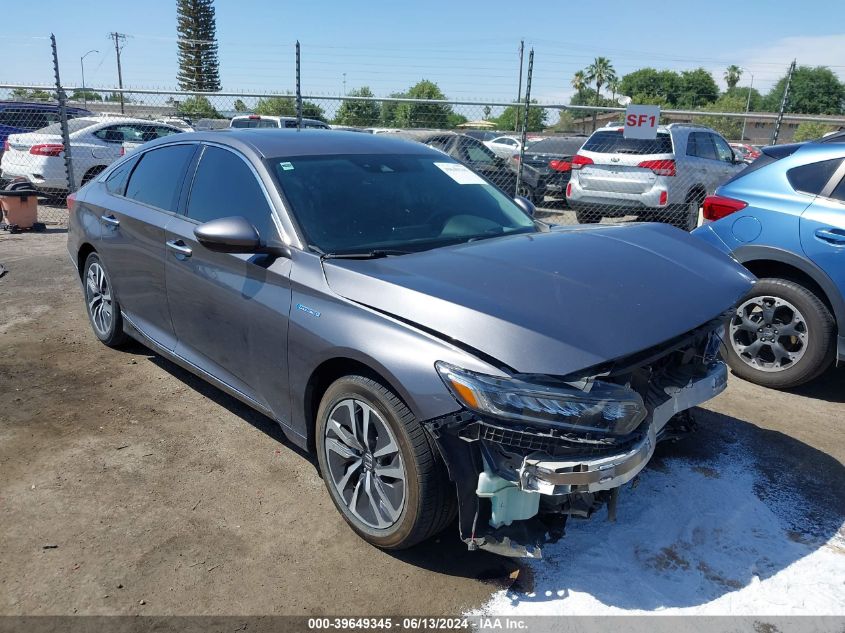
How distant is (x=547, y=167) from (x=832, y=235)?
10412mm

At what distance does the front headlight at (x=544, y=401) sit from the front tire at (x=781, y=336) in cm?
263

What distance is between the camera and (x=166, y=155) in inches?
168

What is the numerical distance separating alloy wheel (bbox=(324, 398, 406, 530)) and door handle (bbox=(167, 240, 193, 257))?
4.81 ft

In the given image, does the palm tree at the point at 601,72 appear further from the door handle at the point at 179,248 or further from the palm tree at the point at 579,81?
the door handle at the point at 179,248

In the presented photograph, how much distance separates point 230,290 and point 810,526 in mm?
3059

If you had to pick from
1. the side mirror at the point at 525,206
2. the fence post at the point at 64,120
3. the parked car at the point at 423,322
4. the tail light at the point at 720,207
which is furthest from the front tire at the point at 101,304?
the fence post at the point at 64,120

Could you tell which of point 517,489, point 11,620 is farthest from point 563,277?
point 11,620

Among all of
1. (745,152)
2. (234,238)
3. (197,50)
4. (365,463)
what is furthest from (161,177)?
(197,50)

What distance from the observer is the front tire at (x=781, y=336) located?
441 centimetres

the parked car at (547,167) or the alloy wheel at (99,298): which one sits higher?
the parked car at (547,167)

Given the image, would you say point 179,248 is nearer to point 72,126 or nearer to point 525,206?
point 525,206

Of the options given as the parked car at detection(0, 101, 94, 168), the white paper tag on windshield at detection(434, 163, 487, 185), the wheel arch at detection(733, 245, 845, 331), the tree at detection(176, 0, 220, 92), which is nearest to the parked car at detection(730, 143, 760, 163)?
the wheel arch at detection(733, 245, 845, 331)

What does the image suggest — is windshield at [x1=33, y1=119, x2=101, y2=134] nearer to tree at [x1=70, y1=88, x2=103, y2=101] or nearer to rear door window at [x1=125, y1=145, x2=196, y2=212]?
tree at [x1=70, y1=88, x2=103, y2=101]

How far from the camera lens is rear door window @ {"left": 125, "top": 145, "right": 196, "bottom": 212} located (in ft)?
13.2
